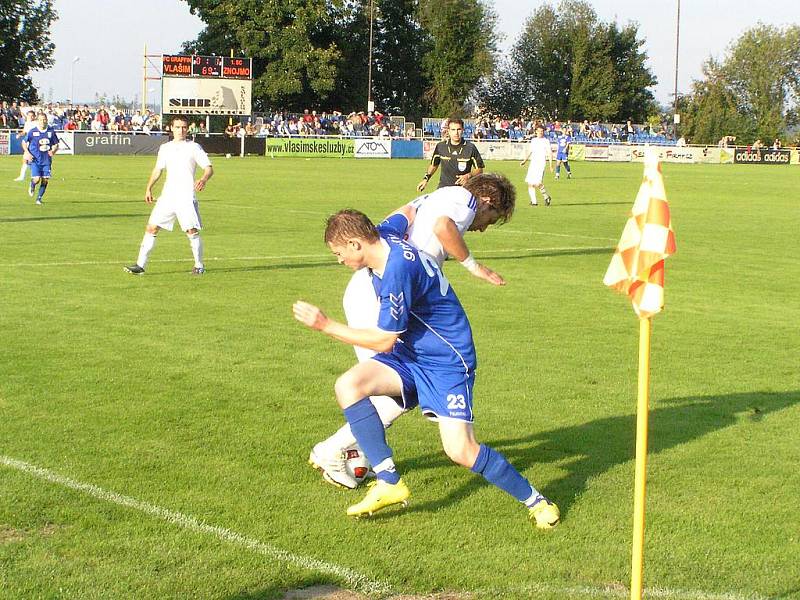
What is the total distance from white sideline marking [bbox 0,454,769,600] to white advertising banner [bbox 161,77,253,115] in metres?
56.5

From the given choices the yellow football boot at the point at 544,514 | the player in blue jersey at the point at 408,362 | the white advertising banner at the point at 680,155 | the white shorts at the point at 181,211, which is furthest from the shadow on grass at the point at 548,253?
the white advertising banner at the point at 680,155

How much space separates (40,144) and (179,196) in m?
12.3

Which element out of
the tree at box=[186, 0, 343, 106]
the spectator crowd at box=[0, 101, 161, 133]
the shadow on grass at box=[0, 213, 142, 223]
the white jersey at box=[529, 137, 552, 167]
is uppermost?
the tree at box=[186, 0, 343, 106]

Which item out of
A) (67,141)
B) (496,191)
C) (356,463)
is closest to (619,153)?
(67,141)

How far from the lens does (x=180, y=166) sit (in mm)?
14695

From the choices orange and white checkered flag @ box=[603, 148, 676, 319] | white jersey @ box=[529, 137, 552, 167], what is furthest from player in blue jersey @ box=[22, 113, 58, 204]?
orange and white checkered flag @ box=[603, 148, 676, 319]

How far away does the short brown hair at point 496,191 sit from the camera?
6406mm

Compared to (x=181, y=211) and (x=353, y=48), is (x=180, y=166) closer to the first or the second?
(x=181, y=211)

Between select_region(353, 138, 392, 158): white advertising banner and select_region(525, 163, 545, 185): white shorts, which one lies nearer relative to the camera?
select_region(525, 163, 545, 185): white shorts

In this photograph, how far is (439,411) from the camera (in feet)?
18.9

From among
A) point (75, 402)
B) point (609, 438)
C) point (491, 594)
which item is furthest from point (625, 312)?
point (491, 594)

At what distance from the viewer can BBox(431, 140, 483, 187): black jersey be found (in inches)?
683

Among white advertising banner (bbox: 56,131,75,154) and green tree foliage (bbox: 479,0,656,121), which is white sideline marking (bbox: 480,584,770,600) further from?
green tree foliage (bbox: 479,0,656,121)

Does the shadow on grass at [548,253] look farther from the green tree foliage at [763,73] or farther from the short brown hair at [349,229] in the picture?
the green tree foliage at [763,73]
